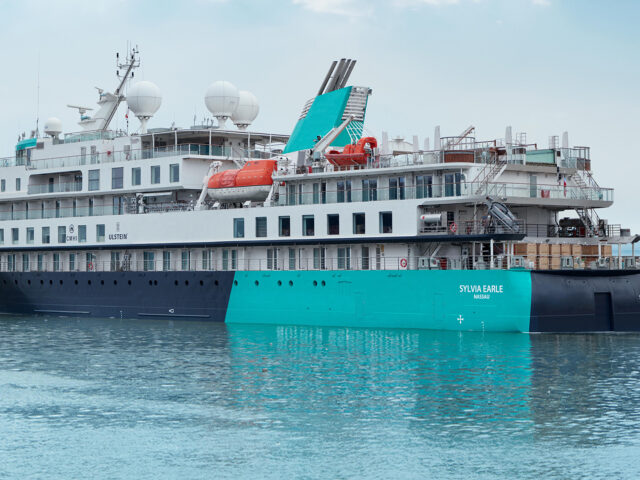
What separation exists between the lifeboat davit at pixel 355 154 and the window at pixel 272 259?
5.86 metres

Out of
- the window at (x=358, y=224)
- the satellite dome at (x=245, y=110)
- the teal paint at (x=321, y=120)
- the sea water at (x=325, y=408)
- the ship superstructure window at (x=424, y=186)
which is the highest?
the satellite dome at (x=245, y=110)

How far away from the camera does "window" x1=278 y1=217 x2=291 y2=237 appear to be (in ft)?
168

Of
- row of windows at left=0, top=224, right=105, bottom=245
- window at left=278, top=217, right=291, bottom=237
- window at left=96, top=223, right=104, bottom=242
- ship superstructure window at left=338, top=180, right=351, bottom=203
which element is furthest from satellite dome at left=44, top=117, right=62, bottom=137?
Result: ship superstructure window at left=338, top=180, right=351, bottom=203

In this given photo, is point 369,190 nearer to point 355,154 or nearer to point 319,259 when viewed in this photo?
point 355,154

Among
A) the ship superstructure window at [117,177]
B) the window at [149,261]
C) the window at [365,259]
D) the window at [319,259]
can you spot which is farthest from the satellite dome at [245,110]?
the window at [365,259]

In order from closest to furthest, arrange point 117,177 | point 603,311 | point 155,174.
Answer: point 603,311 < point 155,174 < point 117,177

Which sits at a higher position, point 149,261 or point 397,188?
point 397,188

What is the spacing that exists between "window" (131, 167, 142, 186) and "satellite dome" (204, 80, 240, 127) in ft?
18.1

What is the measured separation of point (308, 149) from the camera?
51.7m

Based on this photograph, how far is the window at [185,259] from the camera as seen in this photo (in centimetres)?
5566

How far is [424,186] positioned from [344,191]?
4.54 meters

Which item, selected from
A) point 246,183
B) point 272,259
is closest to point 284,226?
point 272,259

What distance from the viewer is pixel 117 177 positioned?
58.7 meters

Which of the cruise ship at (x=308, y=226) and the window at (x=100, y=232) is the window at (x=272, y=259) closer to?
the cruise ship at (x=308, y=226)
